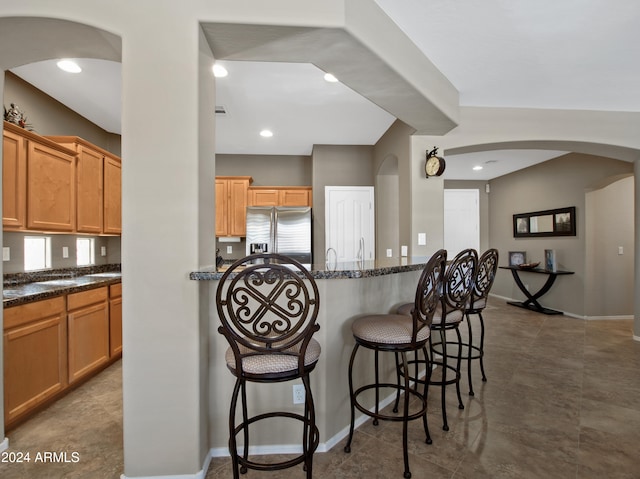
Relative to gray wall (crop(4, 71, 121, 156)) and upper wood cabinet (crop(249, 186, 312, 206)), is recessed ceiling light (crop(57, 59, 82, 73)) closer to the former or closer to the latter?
gray wall (crop(4, 71, 121, 156))

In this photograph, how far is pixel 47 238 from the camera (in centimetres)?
302

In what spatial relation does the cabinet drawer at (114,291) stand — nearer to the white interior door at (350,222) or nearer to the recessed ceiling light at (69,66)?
the recessed ceiling light at (69,66)

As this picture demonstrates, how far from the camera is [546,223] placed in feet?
17.7

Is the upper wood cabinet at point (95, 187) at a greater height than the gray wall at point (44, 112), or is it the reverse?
the gray wall at point (44, 112)

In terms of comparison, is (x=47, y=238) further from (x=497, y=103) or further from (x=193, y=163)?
(x=497, y=103)

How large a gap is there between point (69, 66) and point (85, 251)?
81.8 inches

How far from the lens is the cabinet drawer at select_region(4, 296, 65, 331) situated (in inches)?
74.8

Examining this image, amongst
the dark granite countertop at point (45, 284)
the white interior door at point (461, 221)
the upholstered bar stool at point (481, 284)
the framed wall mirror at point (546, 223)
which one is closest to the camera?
the dark granite countertop at point (45, 284)

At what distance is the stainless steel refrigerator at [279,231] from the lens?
4.32 m

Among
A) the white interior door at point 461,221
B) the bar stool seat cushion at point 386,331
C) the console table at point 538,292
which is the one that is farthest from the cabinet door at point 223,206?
the console table at point 538,292

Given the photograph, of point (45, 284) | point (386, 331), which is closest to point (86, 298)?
point (45, 284)

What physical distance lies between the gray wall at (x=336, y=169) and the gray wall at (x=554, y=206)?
131 inches

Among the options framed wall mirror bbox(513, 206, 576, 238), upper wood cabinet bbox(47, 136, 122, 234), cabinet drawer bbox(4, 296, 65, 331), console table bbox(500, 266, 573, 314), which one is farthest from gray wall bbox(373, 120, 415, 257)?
upper wood cabinet bbox(47, 136, 122, 234)

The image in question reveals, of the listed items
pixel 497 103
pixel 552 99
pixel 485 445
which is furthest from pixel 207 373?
pixel 552 99
